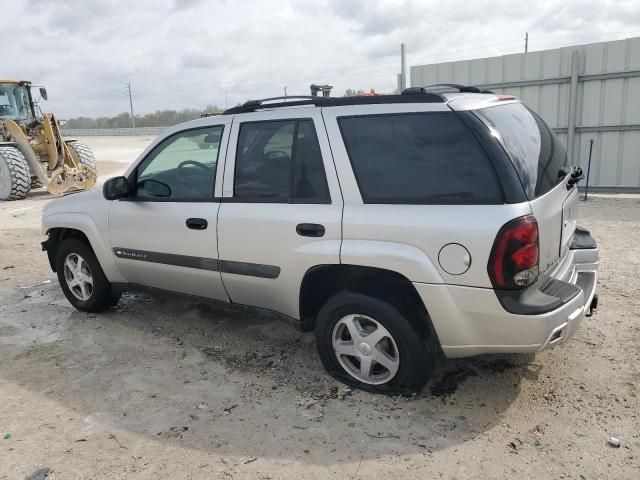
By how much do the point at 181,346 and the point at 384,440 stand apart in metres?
2.02

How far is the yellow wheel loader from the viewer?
12.6m

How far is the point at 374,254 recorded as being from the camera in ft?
10.2

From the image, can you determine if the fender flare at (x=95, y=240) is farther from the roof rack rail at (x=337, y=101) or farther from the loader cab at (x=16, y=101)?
the loader cab at (x=16, y=101)

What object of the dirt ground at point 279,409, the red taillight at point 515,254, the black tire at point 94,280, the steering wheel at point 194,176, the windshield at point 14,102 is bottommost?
the dirt ground at point 279,409

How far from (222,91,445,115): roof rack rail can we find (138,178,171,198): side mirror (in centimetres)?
76

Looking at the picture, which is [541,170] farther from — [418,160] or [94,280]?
[94,280]

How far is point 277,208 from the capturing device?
3.54 m

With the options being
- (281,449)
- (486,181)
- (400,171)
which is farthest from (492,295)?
(281,449)

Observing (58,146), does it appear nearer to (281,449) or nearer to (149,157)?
(149,157)

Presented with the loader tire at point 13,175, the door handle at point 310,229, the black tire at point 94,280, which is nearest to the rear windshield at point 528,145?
the door handle at point 310,229

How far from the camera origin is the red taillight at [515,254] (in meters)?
2.74

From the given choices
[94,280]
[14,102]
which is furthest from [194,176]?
[14,102]

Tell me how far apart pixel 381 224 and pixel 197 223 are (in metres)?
1.50

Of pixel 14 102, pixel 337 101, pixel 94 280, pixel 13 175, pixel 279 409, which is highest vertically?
A: pixel 14 102
